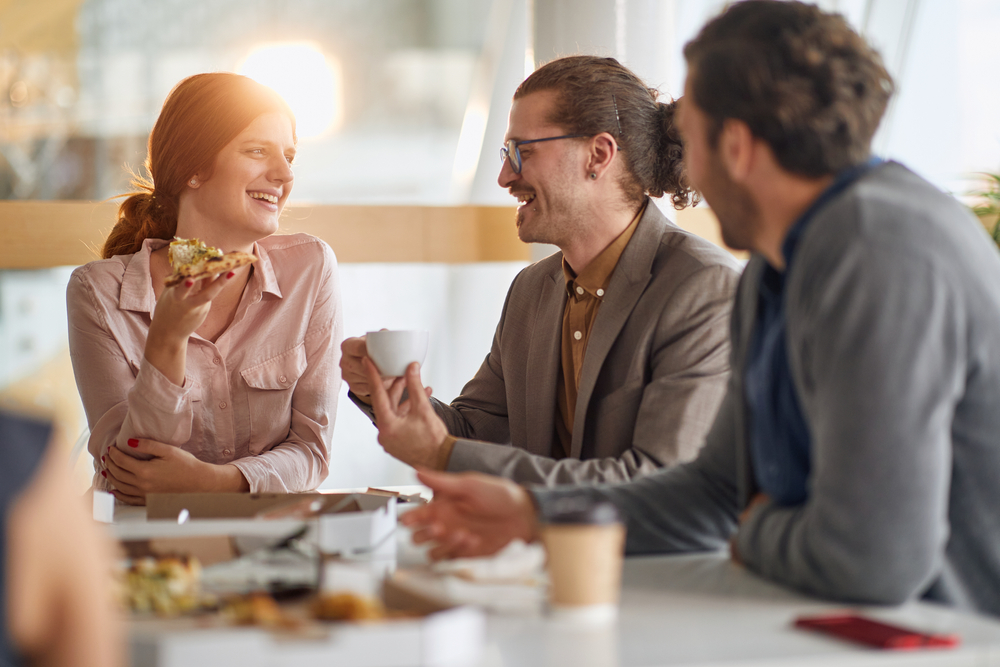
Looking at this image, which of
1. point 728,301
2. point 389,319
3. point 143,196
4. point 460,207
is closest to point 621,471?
point 728,301

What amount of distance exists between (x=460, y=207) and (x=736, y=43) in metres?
2.89

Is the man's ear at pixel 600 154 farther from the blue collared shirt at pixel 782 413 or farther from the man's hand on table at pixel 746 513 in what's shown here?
the man's hand on table at pixel 746 513

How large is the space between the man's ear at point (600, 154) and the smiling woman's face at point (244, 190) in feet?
2.50

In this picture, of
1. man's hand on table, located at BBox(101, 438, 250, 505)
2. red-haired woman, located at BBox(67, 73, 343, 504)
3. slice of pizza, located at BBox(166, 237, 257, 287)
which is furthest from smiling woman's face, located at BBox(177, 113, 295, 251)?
man's hand on table, located at BBox(101, 438, 250, 505)

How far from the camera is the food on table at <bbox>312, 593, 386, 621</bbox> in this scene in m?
0.85

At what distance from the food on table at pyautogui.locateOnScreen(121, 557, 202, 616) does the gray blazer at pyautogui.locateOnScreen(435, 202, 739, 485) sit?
25.7 inches

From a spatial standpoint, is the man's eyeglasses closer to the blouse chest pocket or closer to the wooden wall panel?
the blouse chest pocket

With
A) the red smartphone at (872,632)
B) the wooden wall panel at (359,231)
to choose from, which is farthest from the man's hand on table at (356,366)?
the wooden wall panel at (359,231)

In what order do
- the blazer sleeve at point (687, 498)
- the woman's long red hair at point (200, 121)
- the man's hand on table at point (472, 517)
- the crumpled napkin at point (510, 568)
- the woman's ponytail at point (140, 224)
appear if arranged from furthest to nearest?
the woman's ponytail at point (140, 224) → the woman's long red hair at point (200, 121) → the blazer sleeve at point (687, 498) → the man's hand on table at point (472, 517) → the crumpled napkin at point (510, 568)

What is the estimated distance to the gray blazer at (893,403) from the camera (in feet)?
3.26

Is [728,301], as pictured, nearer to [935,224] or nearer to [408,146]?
[935,224]

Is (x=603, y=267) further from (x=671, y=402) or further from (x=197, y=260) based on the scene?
(x=197, y=260)

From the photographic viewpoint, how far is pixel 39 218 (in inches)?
138

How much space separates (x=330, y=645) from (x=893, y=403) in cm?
64
